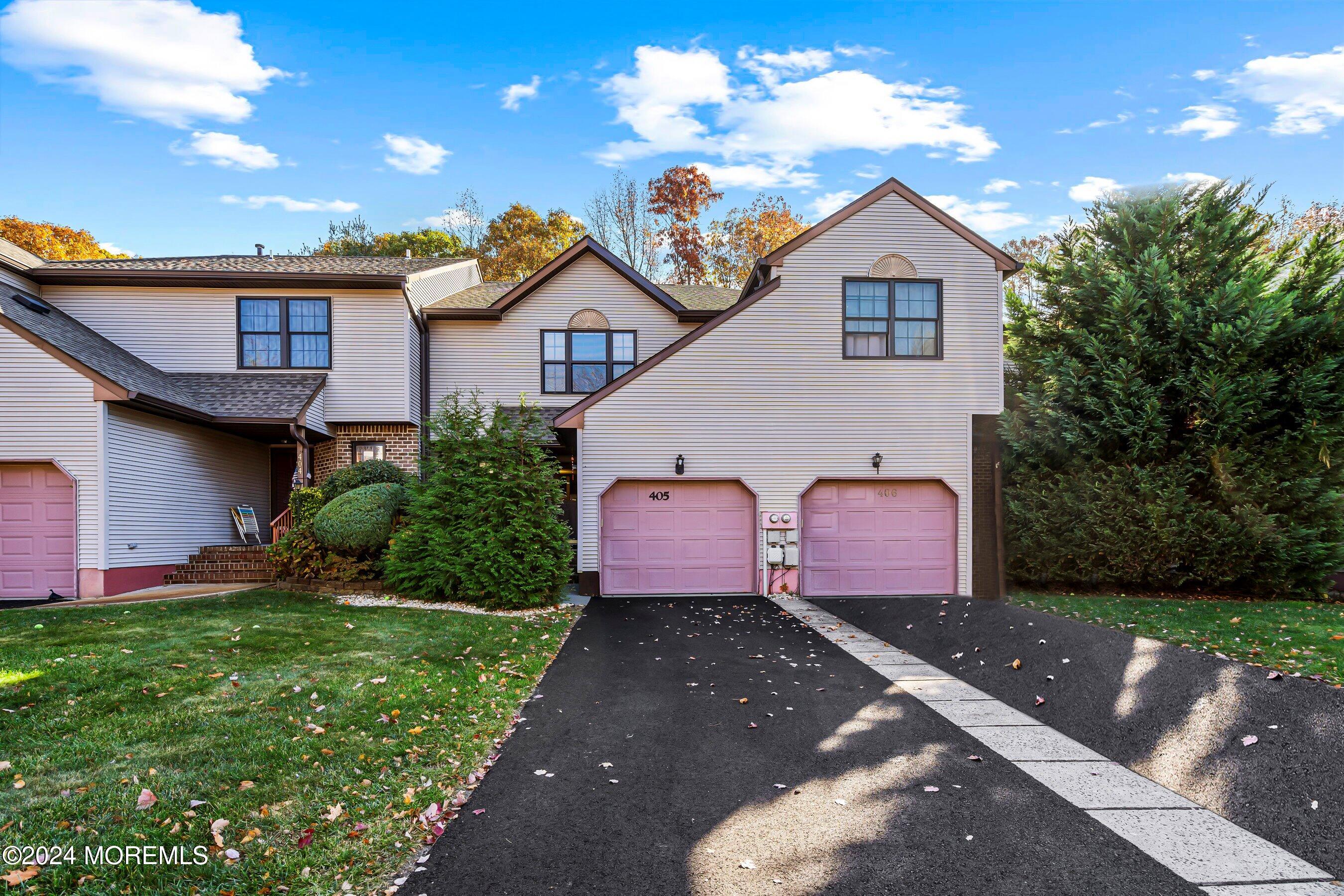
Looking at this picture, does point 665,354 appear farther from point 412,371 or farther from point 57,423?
point 57,423

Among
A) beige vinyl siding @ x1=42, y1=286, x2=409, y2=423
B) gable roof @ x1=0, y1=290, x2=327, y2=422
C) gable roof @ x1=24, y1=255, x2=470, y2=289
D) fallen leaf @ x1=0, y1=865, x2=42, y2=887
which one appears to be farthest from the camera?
beige vinyl siding @ x1=42, y1=286, x2=409, y2=423

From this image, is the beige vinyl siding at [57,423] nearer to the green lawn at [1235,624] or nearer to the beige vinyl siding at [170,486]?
the beige vinyl siding at [170,486]

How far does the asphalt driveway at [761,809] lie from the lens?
3.21 m

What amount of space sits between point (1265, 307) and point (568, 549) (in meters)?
12.5

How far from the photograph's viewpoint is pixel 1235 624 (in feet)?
26.5

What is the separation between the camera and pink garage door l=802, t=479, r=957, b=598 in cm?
1316

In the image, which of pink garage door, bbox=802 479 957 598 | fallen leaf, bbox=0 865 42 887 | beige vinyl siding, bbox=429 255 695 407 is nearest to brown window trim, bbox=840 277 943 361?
pink garage door, bbox=802 479 957 598

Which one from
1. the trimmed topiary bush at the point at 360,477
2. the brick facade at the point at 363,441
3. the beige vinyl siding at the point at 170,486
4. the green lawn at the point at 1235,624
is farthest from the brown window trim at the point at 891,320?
the beige vinyl siding at the point at 170,486

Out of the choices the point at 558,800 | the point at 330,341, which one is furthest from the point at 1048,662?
the point at 330,341

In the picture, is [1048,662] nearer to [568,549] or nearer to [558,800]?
[558,800]

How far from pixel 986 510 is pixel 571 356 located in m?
9.75

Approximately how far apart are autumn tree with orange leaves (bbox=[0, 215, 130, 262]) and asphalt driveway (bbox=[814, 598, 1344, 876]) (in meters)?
33.5

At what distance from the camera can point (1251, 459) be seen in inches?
452

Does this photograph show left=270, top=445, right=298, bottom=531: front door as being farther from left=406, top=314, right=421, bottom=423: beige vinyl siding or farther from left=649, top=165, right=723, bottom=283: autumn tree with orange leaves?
left=649, top=165, right=723, bottom=283: autumn tree with orange leaves
